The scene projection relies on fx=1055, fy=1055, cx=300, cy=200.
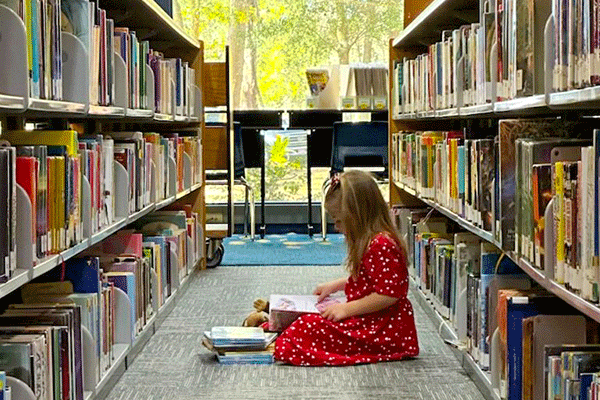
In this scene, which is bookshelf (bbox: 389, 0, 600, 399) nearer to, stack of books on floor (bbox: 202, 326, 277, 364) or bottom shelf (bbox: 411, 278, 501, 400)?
bottom shelf (bbox: 411, 278, 501, 400)

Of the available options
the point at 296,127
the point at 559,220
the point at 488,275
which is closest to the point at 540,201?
the point at 559,220

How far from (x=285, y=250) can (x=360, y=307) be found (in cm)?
366

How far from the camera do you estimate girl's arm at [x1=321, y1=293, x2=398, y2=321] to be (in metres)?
3.92

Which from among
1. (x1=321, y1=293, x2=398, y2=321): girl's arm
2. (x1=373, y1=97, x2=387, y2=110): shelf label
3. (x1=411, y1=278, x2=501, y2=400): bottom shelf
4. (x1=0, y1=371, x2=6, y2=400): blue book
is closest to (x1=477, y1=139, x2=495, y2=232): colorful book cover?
(x1=411, y1=278, x2=501, y2=400): bottom shelf

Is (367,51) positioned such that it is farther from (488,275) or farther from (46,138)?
(46,138)

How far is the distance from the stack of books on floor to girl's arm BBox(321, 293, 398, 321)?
272mm

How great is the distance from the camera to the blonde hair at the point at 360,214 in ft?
13.2

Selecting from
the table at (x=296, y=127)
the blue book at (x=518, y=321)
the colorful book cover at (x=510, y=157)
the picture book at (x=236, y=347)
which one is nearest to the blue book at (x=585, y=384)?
the blue book at (x=518, y=321)

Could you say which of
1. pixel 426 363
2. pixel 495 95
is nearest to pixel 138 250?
pixel 426 363

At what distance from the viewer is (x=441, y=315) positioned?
4.55 metres

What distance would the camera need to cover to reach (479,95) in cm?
366

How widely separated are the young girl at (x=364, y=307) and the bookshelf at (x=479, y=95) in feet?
0.84

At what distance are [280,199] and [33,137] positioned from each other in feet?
19.6

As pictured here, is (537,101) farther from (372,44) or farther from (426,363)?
(372,44)
